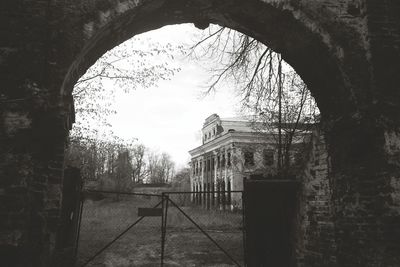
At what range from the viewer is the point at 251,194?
19.8 ft

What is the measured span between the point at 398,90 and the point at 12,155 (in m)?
4.50

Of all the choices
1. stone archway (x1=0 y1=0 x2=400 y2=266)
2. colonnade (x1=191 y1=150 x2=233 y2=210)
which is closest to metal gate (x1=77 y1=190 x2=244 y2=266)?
stone archway (x1=0 y1=0 x2=400 y2=266)

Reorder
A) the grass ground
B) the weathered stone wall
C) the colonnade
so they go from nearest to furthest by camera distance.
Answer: the weathered stone wall → the grass ground → the colonnade

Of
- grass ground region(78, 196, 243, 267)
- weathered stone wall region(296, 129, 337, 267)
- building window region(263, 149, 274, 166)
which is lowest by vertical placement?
grass ground region(78, 196, 243, 267)

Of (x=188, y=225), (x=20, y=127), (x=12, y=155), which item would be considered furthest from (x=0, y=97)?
(x=188, y=225)

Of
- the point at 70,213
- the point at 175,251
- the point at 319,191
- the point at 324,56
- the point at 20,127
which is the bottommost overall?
the point at 175,251

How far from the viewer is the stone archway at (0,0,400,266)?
136 inches

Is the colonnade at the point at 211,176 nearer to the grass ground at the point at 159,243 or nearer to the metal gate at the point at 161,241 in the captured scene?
the metal gate at the point at 161,241

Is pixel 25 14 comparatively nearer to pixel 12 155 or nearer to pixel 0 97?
pixel 0 97

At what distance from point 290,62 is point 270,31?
0.57 m

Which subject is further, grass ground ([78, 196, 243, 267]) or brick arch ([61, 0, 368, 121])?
grass ground ([78, 196, 243, 267])

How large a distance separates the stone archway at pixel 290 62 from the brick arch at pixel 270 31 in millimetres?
15

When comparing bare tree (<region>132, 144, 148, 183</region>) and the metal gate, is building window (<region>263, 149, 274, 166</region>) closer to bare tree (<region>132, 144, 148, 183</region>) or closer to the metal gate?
the metal gate

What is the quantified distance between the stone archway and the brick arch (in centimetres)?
1
